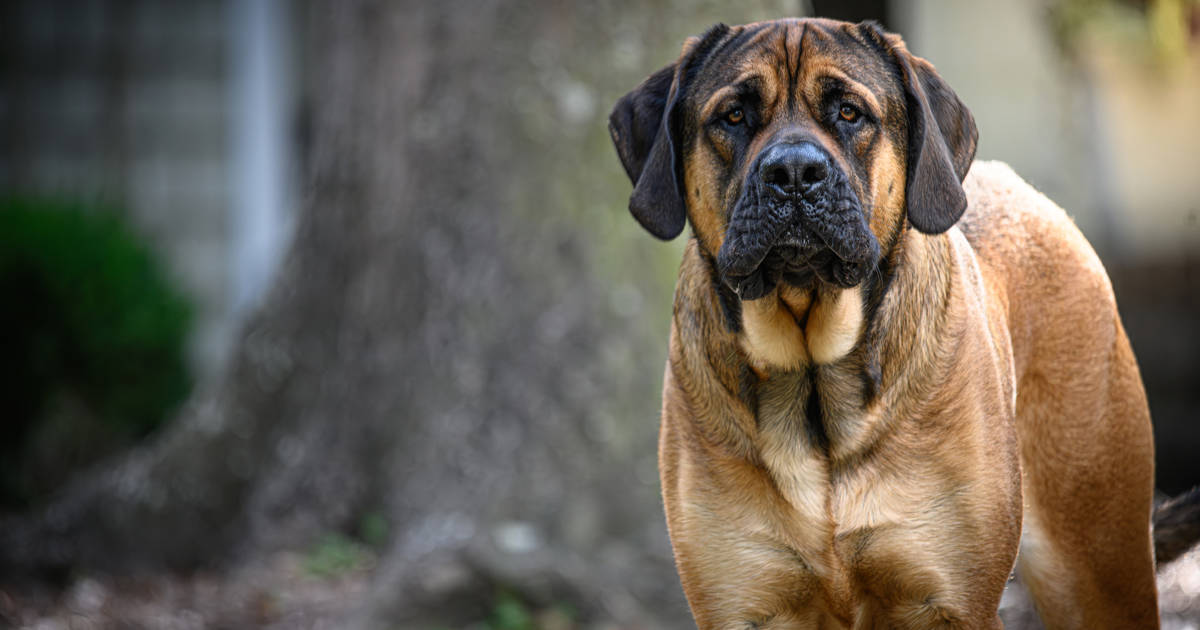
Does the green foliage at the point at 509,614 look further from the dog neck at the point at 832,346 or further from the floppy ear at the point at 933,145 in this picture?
the floppy ear at the point at 933,145

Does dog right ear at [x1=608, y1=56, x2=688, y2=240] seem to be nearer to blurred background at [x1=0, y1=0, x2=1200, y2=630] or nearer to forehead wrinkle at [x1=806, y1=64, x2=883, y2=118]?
forehead wrinkle at [x1=806, y1=64, x2=883, y2=118]

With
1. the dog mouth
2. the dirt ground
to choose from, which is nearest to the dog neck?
the dog mouth

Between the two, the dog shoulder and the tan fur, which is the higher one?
the dog shoulder

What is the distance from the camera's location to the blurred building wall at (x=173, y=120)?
37.7 feet

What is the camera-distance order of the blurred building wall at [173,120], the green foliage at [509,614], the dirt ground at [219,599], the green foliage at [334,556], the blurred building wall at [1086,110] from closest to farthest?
the green foliage at [509,614]
the dirt ground at [219,599]
the green foliage at [334,556]
the blurred building wall at [1086,110]
the blurred building wall at [173,120]

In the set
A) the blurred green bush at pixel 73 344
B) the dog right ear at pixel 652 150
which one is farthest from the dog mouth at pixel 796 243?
the blurred green bush at pixel 73 344

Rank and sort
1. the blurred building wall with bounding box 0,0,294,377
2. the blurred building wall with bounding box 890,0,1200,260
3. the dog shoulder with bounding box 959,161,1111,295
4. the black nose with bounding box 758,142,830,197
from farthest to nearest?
the blurred building wall with bounding box 0,0,294,377, the blurred building wall with bounding box 890,0,1200,260, the dog shoulder with bounding box 959,161,1111,295, the black nose with bounding box 758,142,830,197

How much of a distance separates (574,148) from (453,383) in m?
1.26

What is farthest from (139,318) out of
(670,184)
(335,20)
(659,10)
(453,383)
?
(670,184)

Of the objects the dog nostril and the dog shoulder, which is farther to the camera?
the dog shoulder

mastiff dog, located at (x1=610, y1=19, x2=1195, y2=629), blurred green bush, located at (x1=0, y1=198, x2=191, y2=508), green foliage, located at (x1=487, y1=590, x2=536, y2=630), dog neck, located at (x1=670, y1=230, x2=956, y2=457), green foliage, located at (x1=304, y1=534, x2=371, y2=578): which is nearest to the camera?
mastiff dog, located at (x1=610, y1=19, x2=1195, y2=629)

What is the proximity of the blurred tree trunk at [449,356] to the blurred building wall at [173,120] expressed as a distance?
172 inches

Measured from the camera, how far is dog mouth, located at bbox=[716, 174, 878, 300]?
123 inches

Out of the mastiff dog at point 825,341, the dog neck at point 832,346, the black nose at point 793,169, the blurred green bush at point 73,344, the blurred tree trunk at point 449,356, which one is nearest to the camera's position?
the black nose at point 793,169
